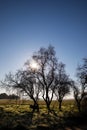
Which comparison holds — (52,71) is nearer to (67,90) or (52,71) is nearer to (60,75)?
(60,75)

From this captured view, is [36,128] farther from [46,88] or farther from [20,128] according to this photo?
Result: [46,88]

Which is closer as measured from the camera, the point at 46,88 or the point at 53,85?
the point at 46,88

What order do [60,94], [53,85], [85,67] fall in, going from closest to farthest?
[85,67]
[53,85]
[60,94]

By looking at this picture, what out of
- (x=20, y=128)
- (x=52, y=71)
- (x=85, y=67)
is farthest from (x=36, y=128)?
(x=52, y=71)

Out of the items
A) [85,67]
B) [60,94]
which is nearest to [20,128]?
[85,67]

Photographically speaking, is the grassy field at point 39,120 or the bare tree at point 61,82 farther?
the bare tree at point 61,82

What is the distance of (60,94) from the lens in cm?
6269

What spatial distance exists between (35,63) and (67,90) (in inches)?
644

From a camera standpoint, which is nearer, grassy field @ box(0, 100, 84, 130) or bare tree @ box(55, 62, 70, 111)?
grassy field @ box(0, 100, 84, 130)

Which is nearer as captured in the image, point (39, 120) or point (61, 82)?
point (39, 120)

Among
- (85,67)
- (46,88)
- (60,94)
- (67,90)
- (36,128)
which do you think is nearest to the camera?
(36,128)

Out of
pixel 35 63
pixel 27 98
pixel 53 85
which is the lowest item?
pixel 27 98

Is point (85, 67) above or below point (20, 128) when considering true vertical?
above

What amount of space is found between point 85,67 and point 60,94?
2280cm
